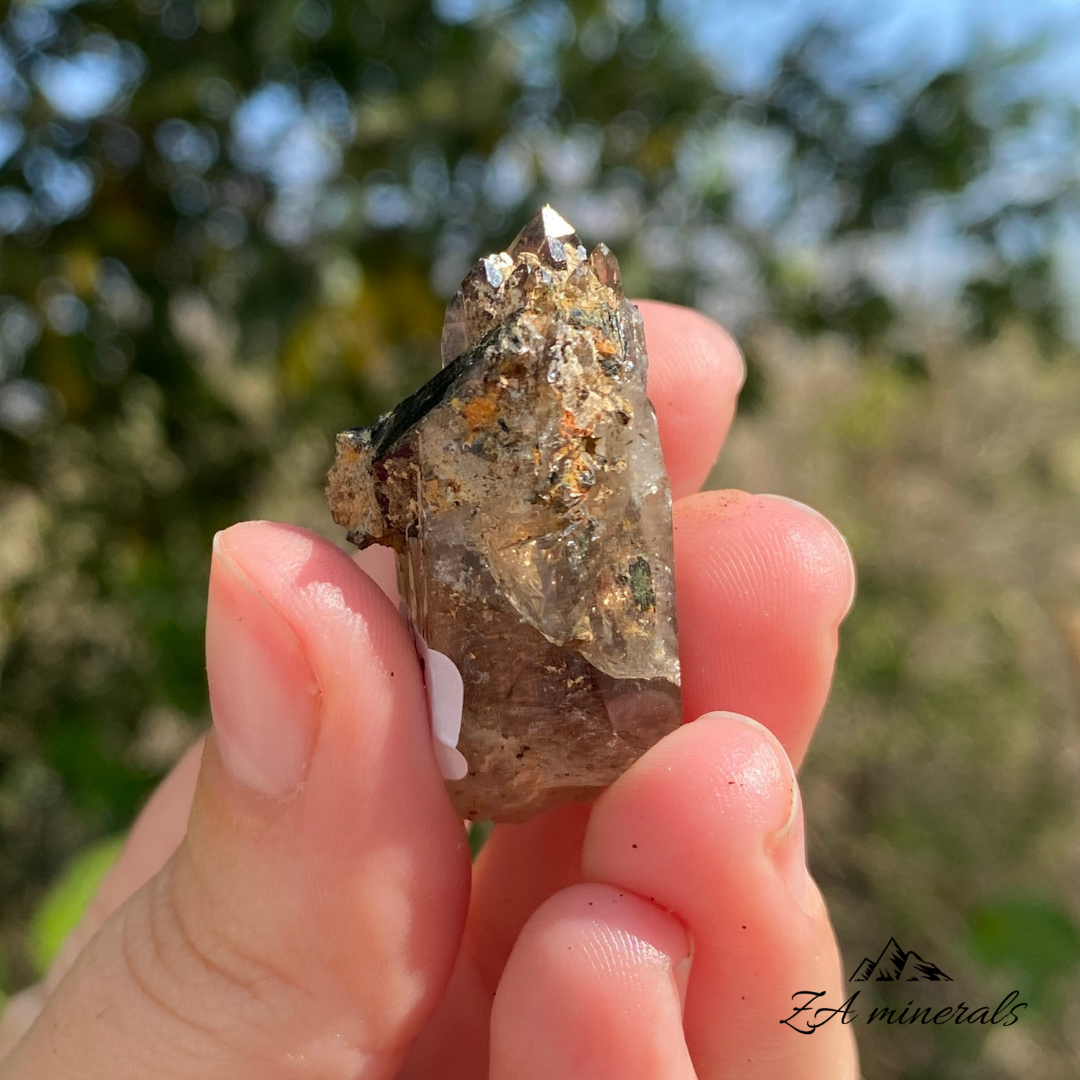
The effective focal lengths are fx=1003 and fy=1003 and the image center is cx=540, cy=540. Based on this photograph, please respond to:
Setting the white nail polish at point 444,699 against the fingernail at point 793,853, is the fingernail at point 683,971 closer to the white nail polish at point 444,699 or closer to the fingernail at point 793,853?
the fingernail at point 793,853

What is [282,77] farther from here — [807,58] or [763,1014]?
[763,1014]

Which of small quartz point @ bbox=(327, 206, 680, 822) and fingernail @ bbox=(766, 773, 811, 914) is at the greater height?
small quartz point @ bbox=(327, 206, 680, 822)

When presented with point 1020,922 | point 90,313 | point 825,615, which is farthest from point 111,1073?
point 1020,922

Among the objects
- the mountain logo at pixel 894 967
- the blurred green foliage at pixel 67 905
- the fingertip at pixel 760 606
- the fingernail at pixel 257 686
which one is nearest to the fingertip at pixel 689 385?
the fingertip at pixel 760 606

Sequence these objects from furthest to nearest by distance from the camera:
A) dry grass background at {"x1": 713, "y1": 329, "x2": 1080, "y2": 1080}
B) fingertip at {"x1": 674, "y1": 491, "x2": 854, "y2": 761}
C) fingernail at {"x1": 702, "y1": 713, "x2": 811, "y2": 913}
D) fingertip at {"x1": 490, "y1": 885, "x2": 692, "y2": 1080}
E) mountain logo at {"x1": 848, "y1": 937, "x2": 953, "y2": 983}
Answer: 1. dry grass background at {"x1": 713, "y1": 329, "x2": 1080, "y2": 1080}
2. mountain logo at {"x1": 848, "y1": 937, "x2": 953, "y2": 983}
3. fingertip at {"x1": 674, "y1": 491, "x2": 854, "y2": 761}
4. fingernail at {"x1": 702, "y1": 713, "x2": 811, "y2": 913}
5. fingertip at {"x1": 490, "y1": 885, "x2": 692, "y2": 1080}

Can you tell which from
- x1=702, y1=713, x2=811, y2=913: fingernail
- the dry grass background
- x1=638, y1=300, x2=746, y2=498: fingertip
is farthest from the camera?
the dry grass background

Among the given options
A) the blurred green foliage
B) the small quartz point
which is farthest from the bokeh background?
the small quartz point

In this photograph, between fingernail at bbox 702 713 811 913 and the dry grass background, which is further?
the dry grass background

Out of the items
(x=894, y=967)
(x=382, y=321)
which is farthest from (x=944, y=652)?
(x=382, y=321)

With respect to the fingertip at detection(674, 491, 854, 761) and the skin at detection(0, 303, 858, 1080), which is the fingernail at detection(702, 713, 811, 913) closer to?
the skin at detection(0, 303, 858, 1080)
